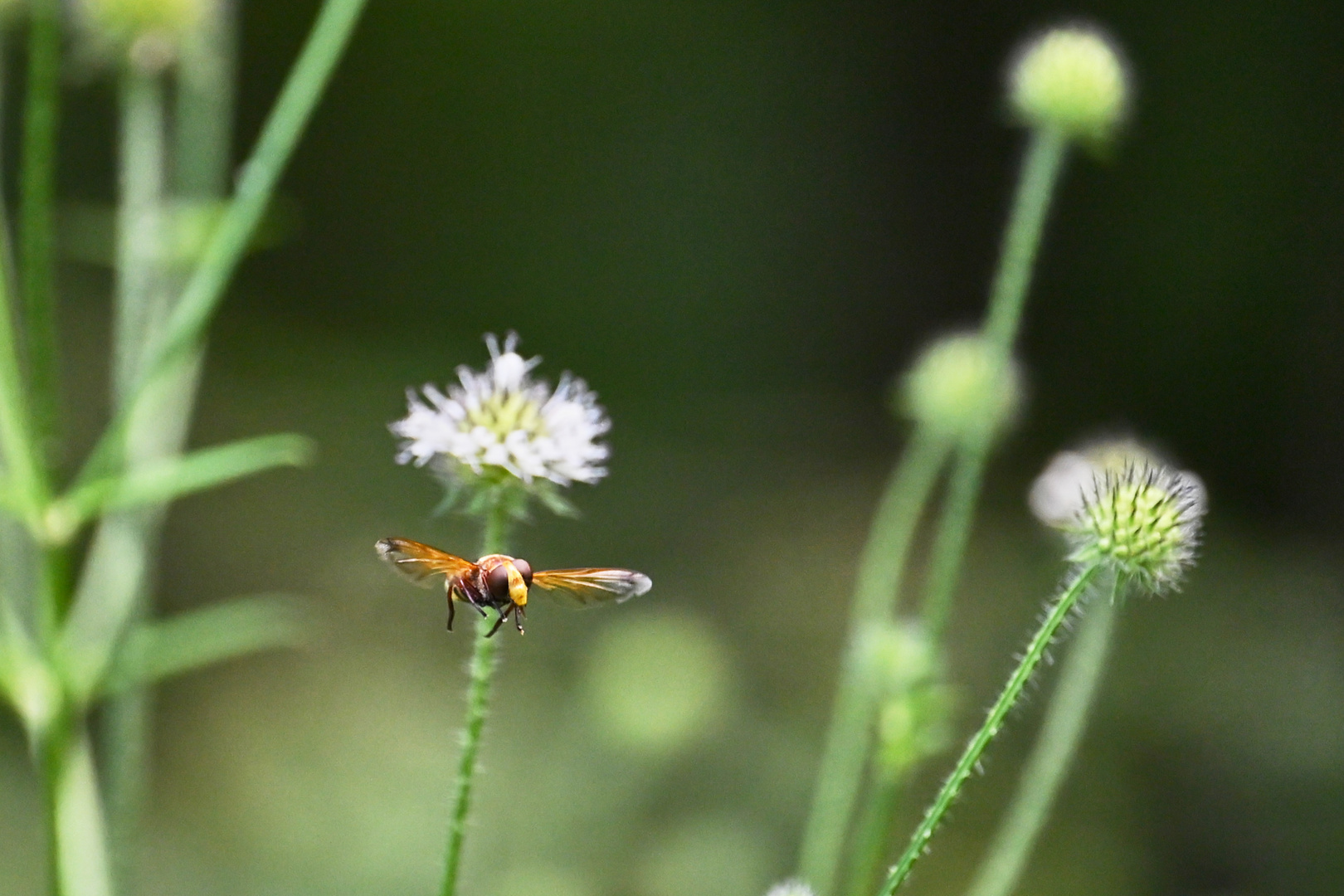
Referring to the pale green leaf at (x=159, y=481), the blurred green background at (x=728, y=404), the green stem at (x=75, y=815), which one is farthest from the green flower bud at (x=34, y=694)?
the blurred green background at (x=728, y=404)

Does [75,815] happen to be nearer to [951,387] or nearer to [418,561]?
[418,561]

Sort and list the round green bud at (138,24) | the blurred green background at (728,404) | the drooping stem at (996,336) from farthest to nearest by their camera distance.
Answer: the blurred green background at (728,404), the round green bud at (138,24), the drooping stem at (996,336)

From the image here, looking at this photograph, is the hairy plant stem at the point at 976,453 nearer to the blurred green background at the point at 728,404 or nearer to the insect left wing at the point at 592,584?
the insect left wing at the point at 592,584

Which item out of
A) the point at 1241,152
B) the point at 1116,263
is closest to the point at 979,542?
the point at 1116,263

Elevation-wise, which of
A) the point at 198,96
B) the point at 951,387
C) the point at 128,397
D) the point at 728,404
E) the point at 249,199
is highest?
the point at 728,404

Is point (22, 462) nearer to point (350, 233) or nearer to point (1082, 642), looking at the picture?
point (1082, 642)

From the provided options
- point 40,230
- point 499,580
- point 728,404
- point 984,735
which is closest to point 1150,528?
point 984,735
